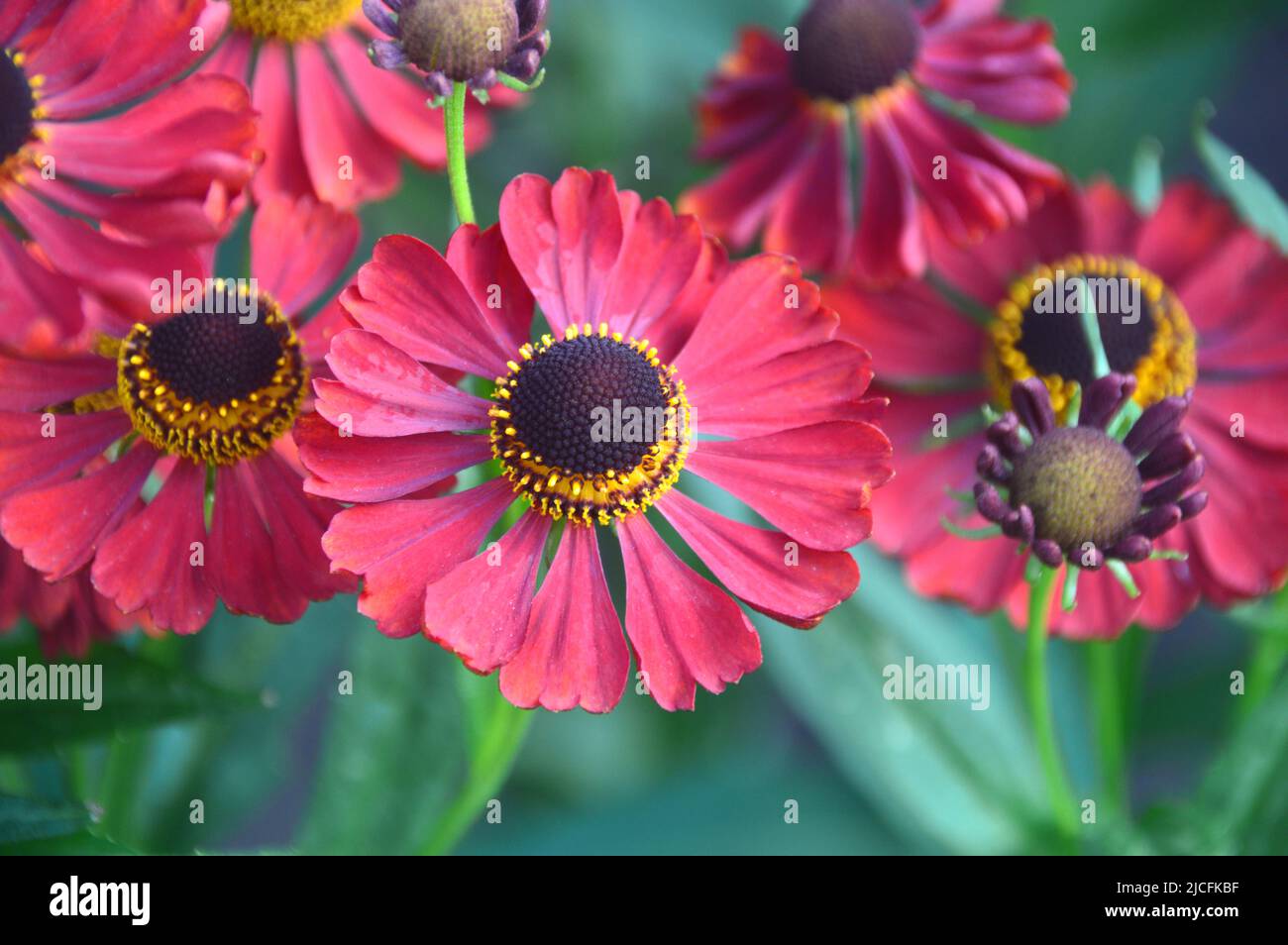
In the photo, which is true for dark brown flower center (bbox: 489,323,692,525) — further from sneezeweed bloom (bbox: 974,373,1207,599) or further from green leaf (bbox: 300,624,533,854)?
green leaf (bbox: 300,624,533,854)

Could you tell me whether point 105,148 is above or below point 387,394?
above

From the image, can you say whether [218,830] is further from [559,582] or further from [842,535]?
[842,535]

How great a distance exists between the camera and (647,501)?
76cm

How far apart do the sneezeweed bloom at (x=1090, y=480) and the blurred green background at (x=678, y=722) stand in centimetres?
25

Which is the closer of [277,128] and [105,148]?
[105,148]

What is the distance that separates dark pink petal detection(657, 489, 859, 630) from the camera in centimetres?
69

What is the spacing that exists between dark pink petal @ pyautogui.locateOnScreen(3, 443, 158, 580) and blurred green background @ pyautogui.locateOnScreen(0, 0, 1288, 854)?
120 millimetres

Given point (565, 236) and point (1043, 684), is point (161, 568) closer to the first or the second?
point (565, 236)

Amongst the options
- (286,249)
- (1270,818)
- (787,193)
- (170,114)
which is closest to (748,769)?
(1270,818)

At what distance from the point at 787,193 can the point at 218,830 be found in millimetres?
723

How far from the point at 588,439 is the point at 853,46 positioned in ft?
1.47

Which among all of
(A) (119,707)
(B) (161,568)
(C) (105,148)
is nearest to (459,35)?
(C) (105,148)

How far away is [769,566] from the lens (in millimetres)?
732

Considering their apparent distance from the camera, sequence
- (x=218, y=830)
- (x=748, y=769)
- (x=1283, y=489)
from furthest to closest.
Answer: (x=748, y=769) → (x=218, y=830) → (x=1283, y=489)
